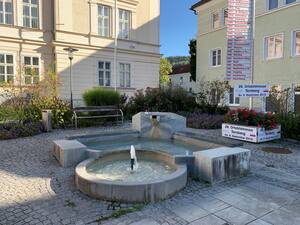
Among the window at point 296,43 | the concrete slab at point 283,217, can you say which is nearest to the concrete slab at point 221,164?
the concrete slab at point 283,217

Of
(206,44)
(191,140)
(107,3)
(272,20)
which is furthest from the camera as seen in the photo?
(206,44)

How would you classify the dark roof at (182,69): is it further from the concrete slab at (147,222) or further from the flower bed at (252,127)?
the concrete slab at (147,222)

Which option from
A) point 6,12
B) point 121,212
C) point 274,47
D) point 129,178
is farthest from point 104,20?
point 121,212

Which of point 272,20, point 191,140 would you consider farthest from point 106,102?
point 272,20

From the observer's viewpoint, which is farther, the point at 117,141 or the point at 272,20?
the point at 272,20

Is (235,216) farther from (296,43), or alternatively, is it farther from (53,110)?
(296,43)

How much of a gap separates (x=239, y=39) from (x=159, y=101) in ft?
19.0

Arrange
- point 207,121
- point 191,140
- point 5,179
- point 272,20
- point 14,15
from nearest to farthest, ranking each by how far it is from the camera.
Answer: point 5,179 → point 191,140 → point 207,121 → point 14,15 → point 272,20

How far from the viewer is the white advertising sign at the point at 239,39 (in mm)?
9852

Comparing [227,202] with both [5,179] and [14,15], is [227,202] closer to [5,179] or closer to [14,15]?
[5,179]

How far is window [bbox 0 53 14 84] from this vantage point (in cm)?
1675

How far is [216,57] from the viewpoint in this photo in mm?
23516

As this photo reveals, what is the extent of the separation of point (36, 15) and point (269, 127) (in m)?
16.6

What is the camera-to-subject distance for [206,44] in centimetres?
2436
